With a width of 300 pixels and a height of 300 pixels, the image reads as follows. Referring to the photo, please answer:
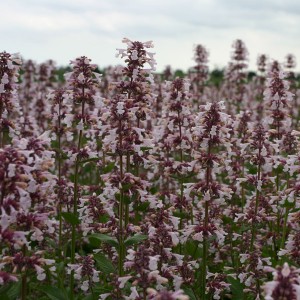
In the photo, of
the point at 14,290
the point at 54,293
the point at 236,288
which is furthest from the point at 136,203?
the point at 14,290

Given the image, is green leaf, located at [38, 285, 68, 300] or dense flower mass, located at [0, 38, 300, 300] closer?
dense flower mass, located at [0, 38, 300, 300]

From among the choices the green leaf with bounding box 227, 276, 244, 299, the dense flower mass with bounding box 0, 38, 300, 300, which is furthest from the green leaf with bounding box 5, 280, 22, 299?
the green leaf with bounding box 227, 276, 244, 299

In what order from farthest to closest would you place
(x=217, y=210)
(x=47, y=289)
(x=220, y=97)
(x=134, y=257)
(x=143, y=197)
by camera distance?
(x=220, y=97) → (x=217, y=210) → (x=143, y=197) → (x=47, y=289) → (x=134, y=257)

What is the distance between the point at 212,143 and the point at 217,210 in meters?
1.56

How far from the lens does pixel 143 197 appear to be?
25.0 ft

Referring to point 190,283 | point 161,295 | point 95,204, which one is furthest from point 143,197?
point 161,295

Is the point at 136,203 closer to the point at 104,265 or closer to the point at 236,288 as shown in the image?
the point at 104,265

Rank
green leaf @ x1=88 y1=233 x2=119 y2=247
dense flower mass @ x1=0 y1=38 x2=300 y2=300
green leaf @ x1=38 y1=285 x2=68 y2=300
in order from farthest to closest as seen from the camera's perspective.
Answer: green leaf @ x1=88 y1=233 x2=119 y2=247, green leaf @ x1=38 y1=285 x2=68 y2=300, dense flower mass @ x1=0 y1=38 x2=300 y2=300

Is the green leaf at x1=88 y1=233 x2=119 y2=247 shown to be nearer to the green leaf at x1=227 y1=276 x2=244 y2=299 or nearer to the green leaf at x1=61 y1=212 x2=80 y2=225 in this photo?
the green leaf at x1=61 y1=212 x2=80 y2=225

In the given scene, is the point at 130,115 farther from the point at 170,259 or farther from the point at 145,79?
the point at 170,259

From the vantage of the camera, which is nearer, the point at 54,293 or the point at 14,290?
the point at 14,290

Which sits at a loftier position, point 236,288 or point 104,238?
point 104,238

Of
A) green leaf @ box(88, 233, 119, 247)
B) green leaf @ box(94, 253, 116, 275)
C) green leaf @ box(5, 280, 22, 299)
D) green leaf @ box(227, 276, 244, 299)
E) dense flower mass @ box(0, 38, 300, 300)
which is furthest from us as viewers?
green leaf @ box(227, 276, 244, 299)

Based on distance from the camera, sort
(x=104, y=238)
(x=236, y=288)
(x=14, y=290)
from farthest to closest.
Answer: (x=236, y=288) < (x=104, y=238) < (x=14, y=290)
